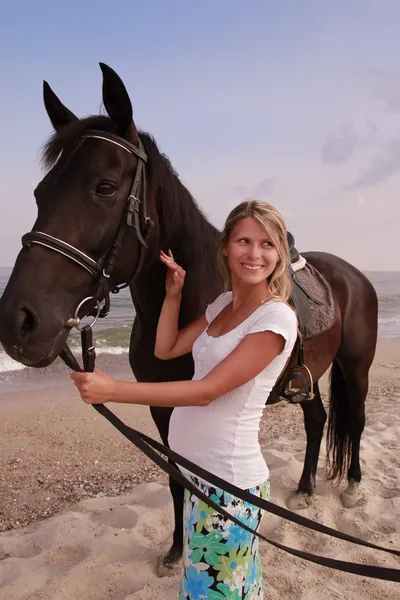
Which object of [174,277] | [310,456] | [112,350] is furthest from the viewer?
[112,350]

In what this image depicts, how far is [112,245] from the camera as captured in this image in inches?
69.6

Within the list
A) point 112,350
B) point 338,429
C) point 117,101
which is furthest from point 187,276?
point 112,350

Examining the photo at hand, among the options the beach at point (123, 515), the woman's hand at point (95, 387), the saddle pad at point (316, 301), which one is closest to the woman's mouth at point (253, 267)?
the woman's hand at point (95, 387)

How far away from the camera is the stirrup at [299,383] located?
2.63 metres

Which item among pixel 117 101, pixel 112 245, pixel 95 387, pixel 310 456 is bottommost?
pixel 310 456

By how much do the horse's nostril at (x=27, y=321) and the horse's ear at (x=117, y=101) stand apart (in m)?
0.86

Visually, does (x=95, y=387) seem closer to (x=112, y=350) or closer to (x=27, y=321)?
(x=27, y=321)

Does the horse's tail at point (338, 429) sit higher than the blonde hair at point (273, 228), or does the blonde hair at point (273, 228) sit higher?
the blonde hair at point (273, 228)

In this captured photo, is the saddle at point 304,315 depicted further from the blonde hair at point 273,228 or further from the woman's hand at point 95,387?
the woman's hand at point 95,387

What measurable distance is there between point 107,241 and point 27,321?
441 mm

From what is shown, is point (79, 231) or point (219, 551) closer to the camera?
point (219, 551)

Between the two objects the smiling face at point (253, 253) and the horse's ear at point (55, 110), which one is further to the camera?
the horse's ear at point (55, 110)

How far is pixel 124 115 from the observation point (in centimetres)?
185

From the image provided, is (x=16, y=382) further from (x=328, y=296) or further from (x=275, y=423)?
(x=328, y=296)
